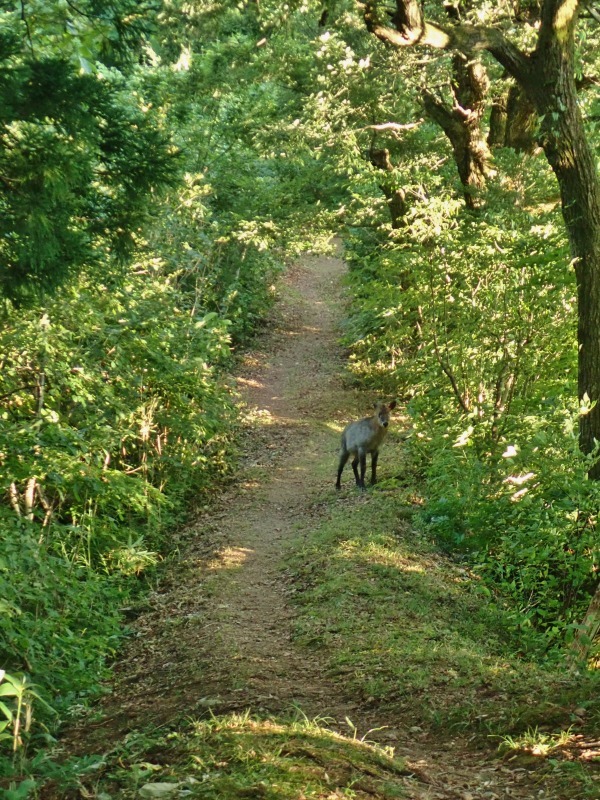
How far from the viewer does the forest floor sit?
13.7 feet

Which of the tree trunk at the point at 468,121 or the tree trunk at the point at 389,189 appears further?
the tree trunk at the point at 389,189

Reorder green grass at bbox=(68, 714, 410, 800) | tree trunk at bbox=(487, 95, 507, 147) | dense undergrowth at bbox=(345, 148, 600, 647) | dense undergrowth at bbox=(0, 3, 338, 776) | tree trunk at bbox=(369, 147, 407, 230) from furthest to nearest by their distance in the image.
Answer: tree trunk at bbox=(369, 147, 407, 230) < tree trunk at bbox=(487, 95, 507, 147) < dense undergrowth at bbox=(345, 148, 600, 647) < dense undergrowth at bbox=(0, 3, 338, 776) < green grass at bbox=(68, 714, 410, 800)

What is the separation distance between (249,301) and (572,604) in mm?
17957

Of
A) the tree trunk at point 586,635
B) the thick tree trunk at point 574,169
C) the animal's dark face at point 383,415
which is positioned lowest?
the tree trunk at point 586,635

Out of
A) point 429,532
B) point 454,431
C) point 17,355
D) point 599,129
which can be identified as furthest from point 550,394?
point 17,355

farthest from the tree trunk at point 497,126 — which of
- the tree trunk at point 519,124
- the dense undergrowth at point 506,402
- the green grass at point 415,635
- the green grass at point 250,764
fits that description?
the green grass at point 250,764

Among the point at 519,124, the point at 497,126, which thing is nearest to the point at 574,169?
the point at 519,124

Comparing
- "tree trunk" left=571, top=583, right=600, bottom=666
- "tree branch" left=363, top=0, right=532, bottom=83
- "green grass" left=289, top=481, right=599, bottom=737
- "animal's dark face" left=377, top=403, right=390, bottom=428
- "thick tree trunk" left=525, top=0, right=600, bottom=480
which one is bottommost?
"green grass" left=289, top=481, right=599, bottom=737

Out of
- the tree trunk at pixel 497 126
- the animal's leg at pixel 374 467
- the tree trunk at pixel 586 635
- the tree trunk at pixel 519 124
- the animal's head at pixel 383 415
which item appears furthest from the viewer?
the tree trunk at pixel 497 126

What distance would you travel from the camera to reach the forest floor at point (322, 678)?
4.18m

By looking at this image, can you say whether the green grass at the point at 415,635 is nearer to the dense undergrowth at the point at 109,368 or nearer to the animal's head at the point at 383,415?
the animal's head at the point at 383,415

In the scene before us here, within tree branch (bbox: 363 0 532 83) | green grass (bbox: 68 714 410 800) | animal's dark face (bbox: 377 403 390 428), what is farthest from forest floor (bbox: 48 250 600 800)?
tree branch (bbox: 363 0 532 83)

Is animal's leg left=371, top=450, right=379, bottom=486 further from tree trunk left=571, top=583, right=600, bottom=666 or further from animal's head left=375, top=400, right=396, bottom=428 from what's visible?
tree trunk left=571, top=583, right=600, bottom=666

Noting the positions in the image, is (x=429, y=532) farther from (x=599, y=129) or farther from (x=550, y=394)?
(x=599, y=129)
